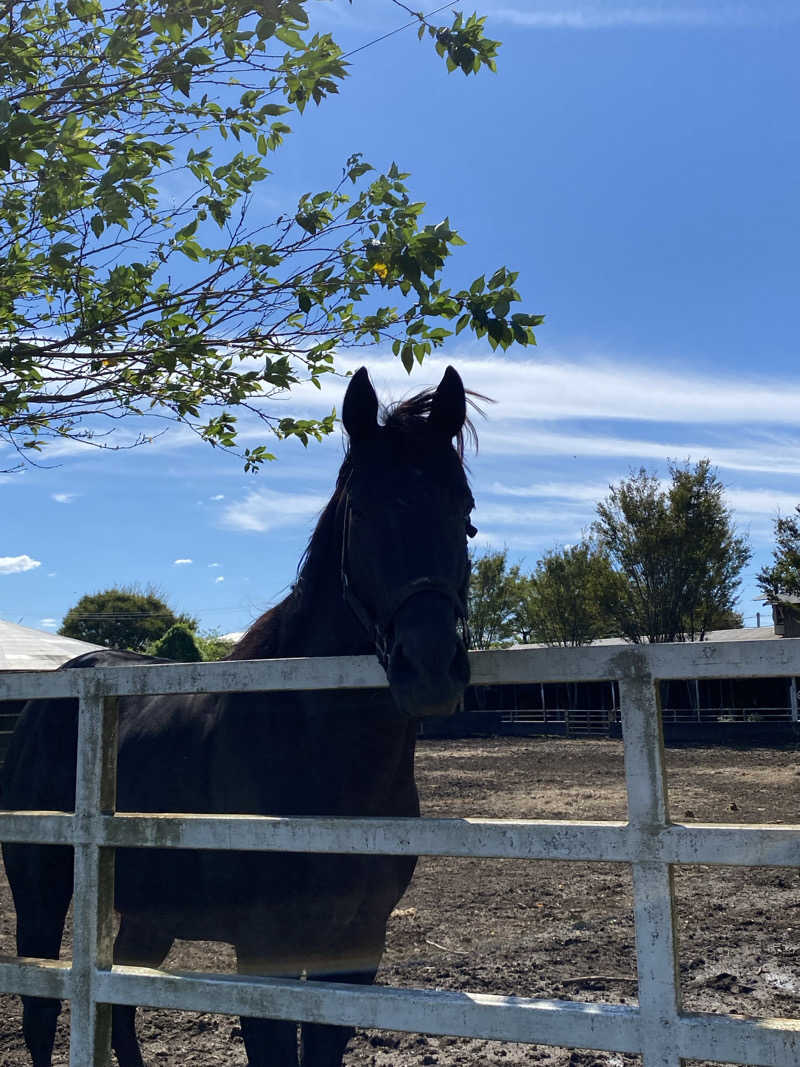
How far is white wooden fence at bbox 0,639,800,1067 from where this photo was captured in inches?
76.6

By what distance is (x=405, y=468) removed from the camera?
8.82 feet

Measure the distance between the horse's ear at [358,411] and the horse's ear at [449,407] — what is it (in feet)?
0.67

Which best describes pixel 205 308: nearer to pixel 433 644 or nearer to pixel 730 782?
pixel 433 644

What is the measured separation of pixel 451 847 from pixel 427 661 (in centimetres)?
48

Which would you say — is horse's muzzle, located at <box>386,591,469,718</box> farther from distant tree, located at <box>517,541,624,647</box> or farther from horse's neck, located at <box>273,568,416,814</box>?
distant tree, located at <box>517,541,624,647</box>

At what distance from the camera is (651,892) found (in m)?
1.99

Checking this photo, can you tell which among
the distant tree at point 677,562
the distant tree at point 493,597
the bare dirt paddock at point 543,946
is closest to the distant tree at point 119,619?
the distant tree at point 493,597

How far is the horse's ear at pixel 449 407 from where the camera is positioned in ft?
9.63

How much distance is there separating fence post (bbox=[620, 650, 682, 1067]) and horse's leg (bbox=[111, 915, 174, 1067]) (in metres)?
2.47

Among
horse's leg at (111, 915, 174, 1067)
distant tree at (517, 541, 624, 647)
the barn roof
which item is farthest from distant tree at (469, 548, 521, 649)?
horse's leg at (111, 915, 174, 1067)

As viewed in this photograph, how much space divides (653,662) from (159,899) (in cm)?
232

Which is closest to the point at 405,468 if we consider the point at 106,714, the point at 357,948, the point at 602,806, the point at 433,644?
the point at 433,644

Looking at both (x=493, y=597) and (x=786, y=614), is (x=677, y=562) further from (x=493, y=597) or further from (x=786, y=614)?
(x=493, y=597)

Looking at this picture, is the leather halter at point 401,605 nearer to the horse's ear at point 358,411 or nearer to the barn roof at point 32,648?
the horse's ear at point 358,411
